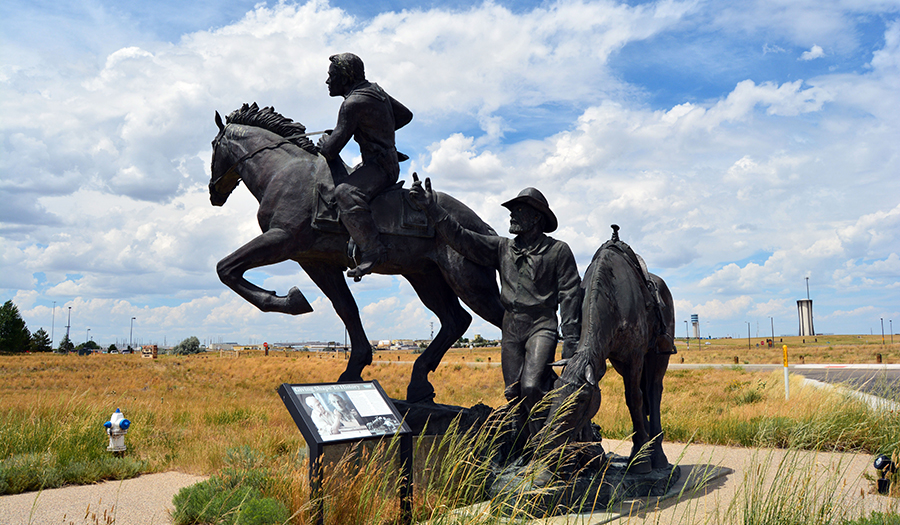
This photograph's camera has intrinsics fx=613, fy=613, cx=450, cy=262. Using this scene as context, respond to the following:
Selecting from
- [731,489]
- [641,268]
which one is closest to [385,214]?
[641,268]

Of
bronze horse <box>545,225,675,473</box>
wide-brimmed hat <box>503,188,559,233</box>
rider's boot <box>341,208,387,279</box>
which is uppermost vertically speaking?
wide-brimmed hat <box>503,188,559,233</box>

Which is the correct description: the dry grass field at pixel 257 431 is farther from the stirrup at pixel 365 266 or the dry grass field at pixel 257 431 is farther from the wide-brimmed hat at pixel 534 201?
the wide-brimmed hat at pixel 534 201

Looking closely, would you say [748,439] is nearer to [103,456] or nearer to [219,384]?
[103,456]

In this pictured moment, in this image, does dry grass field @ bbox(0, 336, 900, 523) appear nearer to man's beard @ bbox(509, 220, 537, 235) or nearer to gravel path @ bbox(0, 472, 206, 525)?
gravel path @ bbox(0, 472, 206, 525)

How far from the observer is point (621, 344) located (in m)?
5.29

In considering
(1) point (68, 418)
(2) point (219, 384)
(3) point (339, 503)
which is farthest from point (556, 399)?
(2) point (219, 384)

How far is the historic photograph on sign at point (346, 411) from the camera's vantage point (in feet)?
12.7

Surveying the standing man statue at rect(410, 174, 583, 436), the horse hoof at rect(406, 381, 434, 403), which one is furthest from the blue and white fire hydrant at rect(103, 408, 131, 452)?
the standing man statue at rect(410, 174, 583, 436)

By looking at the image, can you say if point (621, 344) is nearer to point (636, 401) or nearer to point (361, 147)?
point (636, 401)

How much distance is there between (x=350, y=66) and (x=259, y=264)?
82.8 inches

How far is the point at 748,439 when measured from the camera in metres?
8.49

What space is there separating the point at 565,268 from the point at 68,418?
693 centimetres

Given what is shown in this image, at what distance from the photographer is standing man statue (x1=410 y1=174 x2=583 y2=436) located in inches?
205

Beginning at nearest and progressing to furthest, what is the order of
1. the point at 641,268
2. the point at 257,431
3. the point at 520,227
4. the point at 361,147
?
the point at 520,227 < the point at 641,268 < the point at 361,147 < the point at 257,431
